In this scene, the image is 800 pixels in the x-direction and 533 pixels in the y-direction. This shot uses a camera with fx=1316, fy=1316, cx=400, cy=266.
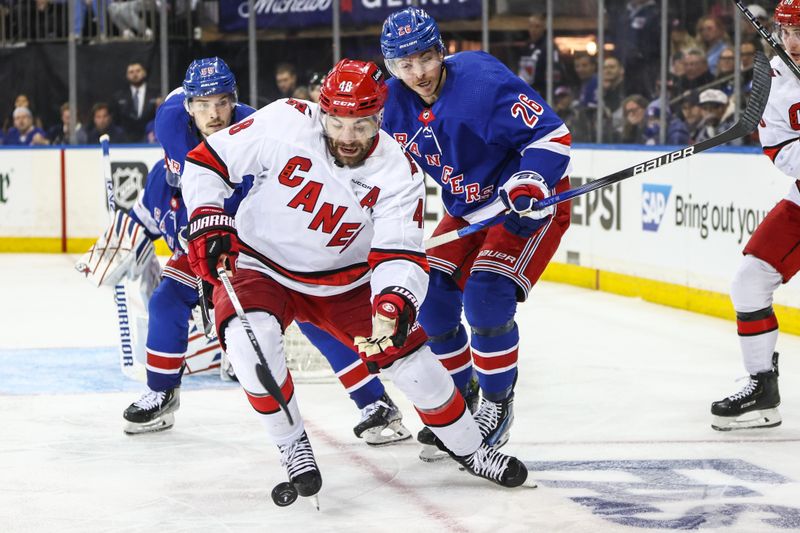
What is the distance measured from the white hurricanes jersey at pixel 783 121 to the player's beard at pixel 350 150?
1.43 m

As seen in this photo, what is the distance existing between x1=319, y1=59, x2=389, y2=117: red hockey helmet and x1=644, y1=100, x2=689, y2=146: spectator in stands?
→ 4.20m

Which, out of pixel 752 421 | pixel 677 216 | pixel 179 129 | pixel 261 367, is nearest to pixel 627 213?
pixel 677 216

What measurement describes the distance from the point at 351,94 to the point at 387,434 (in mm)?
1228

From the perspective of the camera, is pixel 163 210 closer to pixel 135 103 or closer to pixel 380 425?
pixel 380 425

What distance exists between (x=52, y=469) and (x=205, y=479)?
44 centimetres

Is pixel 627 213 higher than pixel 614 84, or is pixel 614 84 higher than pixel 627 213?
pixel 614 84

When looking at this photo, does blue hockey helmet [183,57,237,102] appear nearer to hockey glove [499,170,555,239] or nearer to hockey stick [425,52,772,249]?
hockey stick [425,52,772,249]

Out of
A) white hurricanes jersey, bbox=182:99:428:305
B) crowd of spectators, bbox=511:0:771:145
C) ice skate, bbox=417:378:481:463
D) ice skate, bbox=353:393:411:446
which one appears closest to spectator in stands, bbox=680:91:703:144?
crowd of spectators, bbox=511:0:771:145

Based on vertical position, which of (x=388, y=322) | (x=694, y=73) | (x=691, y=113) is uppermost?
(x=694, y=73)

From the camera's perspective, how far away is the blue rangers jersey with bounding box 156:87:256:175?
406 centimetres

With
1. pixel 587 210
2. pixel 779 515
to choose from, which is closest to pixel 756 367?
pixel 779 515

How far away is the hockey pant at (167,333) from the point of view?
4.06m

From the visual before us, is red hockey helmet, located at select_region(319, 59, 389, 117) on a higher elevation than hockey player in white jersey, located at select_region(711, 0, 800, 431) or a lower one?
higher

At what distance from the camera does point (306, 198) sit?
315 centimetres
